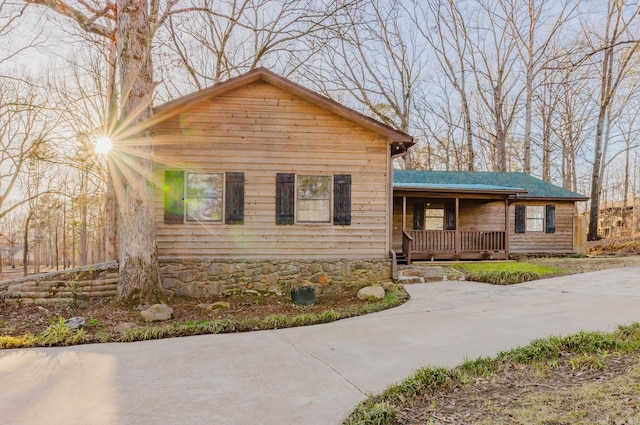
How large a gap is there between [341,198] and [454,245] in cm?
617

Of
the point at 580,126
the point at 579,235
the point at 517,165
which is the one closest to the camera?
the point at 579,235

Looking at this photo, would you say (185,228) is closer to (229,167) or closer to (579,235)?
(229,167)

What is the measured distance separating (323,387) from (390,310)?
353cm

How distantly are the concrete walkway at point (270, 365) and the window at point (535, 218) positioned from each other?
1074 cm

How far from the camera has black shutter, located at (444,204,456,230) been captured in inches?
607

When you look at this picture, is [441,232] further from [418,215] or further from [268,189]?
[268,189]

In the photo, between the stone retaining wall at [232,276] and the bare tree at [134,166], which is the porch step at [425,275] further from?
the bare tree at [134,166]

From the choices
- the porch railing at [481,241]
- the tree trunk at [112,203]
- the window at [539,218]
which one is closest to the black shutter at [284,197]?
the tree trunk at [112,203]

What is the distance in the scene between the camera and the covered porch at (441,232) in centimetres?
1338

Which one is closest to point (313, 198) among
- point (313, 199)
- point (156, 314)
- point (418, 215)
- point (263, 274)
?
point (313, 199)

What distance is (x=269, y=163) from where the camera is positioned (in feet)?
30.1

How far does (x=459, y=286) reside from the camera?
8922 mm

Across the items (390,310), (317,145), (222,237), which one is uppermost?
(317,145)

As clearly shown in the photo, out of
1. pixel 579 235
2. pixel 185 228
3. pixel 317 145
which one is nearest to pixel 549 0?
pixel 579 235
